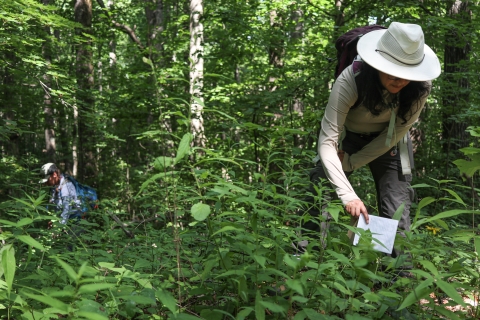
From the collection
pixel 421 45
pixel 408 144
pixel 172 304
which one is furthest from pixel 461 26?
pixel 172 304

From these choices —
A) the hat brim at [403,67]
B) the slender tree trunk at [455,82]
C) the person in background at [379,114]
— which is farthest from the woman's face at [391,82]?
the slender tree trunk at [455,82]

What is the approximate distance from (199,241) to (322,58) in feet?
20.4

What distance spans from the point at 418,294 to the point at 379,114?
167cm

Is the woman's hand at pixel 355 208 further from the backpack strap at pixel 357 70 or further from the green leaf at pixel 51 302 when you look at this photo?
the green leaf at pixel 51 302

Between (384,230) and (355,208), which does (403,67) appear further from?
(384,230)

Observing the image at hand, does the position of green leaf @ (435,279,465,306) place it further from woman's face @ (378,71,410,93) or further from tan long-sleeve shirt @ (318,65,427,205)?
woman's face @ (378,71,410,93)

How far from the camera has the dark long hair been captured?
10.3 feet

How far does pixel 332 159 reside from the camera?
3221 millimetres

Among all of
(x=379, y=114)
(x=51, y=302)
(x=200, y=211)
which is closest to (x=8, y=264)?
(x=51, y=302)

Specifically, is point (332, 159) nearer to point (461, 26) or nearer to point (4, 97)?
point (461, 26)

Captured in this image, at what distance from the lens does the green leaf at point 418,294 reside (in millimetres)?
1838

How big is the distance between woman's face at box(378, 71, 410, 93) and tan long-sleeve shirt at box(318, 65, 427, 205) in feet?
0.27

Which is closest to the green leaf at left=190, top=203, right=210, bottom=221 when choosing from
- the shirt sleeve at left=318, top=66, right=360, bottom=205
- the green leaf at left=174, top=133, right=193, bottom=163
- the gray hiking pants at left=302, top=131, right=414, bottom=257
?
the green leaf at left=174, top=133, right=193, bottom=163

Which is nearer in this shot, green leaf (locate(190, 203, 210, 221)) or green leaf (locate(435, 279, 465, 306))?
green leaf (locate(435, 279, 465, 306))
